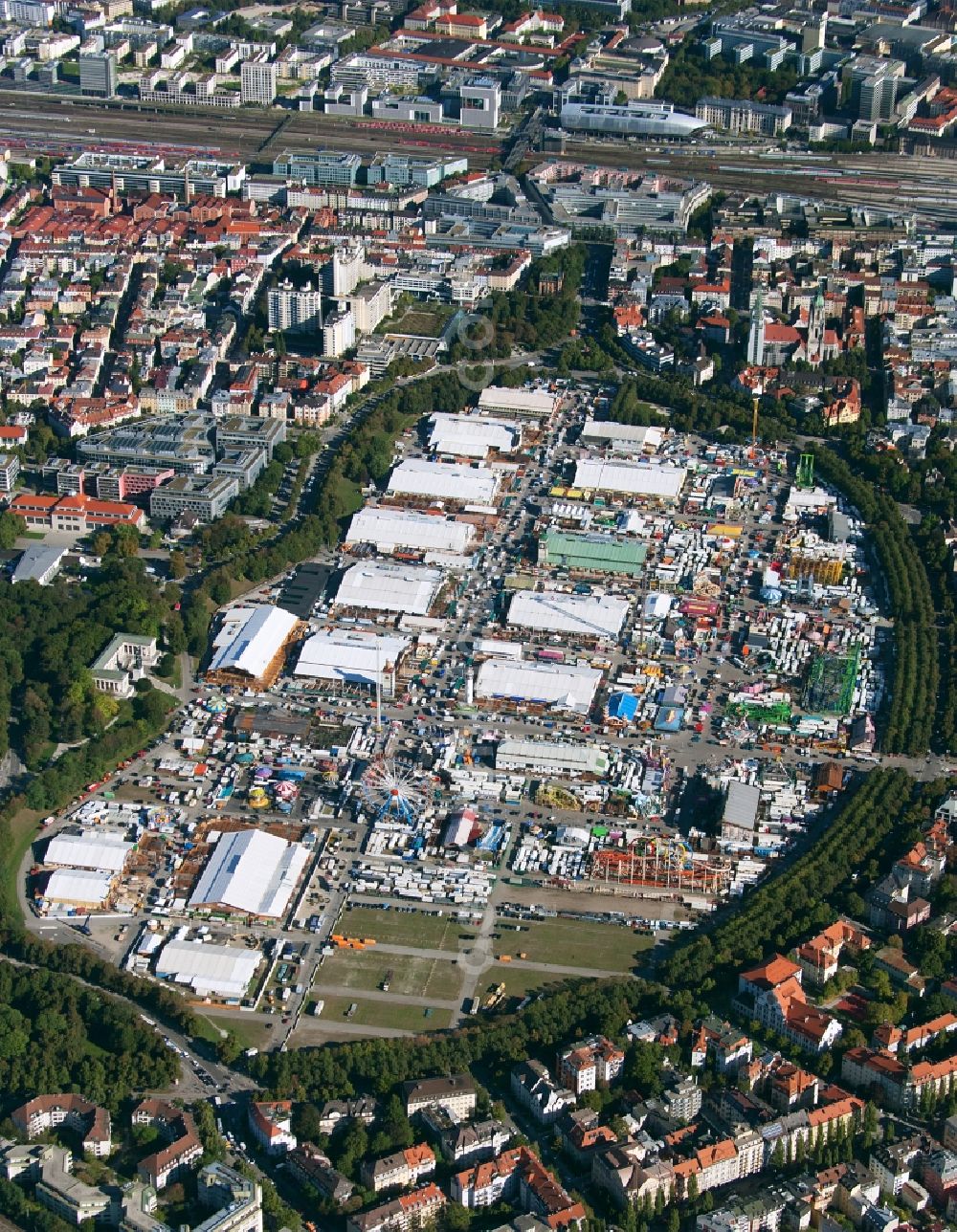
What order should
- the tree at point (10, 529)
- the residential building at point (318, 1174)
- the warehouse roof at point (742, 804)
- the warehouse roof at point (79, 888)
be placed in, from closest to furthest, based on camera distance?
the residential building at point (318, 1174)
the warehouse roof at point (79, 888)
the warehouse roof at point (742, 804)
the tree at point (10, 529)

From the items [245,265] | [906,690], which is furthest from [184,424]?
[906,690]

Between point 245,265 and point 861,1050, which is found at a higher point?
point 245,265

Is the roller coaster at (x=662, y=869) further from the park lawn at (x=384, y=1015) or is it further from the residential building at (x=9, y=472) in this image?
the residential building at (x=9, y=472)

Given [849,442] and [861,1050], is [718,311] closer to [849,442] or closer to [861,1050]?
[849,442]

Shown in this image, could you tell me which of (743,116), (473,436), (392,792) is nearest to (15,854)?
(392,792)

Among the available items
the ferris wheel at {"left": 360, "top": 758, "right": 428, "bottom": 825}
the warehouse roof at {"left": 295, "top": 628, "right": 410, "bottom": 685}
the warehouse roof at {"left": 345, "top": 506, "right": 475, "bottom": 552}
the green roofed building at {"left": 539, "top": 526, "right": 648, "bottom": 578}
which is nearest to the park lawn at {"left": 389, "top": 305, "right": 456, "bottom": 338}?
the warehouse roof at {"left": 345, "top": 506, "right": 475, "bottom": 552}

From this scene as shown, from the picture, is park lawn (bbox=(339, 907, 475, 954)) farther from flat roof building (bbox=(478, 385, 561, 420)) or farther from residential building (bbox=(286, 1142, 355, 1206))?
flat roof building (bbox=(478, 385, 561, 420))

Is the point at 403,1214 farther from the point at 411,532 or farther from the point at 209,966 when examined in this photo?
the point at 411,532

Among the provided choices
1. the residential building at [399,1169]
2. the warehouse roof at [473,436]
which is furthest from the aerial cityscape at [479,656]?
the warehouse roof at [473,436]
